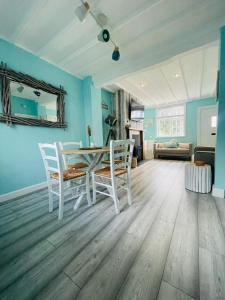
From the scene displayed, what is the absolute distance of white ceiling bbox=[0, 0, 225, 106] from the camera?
5.16 ft

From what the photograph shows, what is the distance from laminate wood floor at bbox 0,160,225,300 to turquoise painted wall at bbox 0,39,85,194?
0.56m

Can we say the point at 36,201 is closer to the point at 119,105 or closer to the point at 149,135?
the point at 119,105

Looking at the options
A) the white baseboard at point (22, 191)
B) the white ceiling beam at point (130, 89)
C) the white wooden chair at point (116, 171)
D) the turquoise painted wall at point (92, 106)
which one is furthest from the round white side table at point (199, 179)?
the white ceiling beam at point (130, 89)

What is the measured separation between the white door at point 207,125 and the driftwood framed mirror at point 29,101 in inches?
223

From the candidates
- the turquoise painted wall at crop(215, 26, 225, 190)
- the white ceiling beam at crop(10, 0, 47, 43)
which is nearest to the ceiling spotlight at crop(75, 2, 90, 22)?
the white ceiling beam at crop(10, 0, 47, 43)

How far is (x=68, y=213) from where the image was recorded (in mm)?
1643

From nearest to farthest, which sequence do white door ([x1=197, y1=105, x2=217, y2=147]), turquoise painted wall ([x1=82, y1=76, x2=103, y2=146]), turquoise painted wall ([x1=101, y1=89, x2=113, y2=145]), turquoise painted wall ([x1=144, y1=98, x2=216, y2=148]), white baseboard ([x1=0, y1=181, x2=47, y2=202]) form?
white baseboard ([x1=0, y1=181, x2=47, y2=202])
turquoise painted wall ([x1=82, y1=76, x2=103, y2=146])
turquoise painted wall ([x1=101, y1=89, x2=113, y2=145])
white door ([x1=197, y1=105, x2=217, y2=147])
turquoise painted wall ([x1=144, y1=98, x2=216, y2=148])

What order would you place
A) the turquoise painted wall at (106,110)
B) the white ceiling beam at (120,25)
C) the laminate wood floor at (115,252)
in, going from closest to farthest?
the laminate wood floor at (115,252), the white ceiling beam at (120,25), the turquoise painted wall at (106,110)

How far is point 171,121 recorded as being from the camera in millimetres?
6383

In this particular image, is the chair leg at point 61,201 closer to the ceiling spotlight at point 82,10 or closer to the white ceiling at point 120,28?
the ceiling spotlight at point 82,10

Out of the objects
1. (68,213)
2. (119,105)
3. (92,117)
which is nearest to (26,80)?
(92,117)

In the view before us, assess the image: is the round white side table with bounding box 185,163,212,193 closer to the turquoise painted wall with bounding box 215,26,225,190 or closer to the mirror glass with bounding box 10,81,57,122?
the turquoise painted wall with bounding box 215,26,225,190

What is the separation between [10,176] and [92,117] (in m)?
2.15

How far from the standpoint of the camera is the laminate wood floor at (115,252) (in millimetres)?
785
